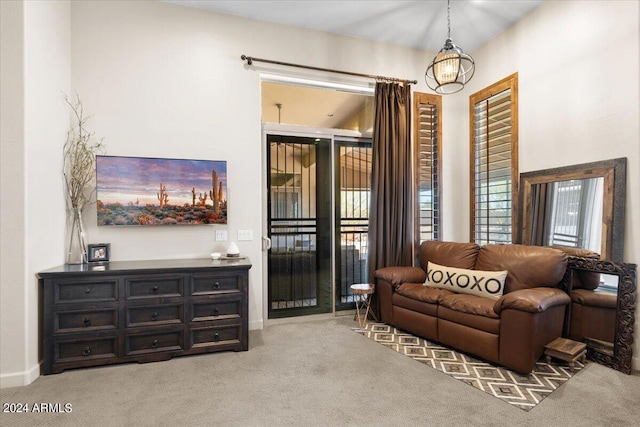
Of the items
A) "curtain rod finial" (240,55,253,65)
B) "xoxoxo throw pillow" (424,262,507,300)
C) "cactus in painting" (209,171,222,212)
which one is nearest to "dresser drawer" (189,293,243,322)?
"cactus in painting" (209,171,222,212)

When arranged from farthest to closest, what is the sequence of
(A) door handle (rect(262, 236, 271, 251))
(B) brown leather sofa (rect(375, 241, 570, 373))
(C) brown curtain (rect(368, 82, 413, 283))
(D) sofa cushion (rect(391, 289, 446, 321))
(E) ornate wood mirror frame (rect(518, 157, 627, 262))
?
(C) brown curtain (rect(368, 82, 413, 283)) < (A) door handle (rect(262, 236, 271, 251)) < (D) sofa cushion (rect(391, 289, 446, 321)) < (E) ornate wood mirror frame (rect(518, 157, 627, 262)) < (B) brown leather sofa (rect(375, 241, 570, 373))

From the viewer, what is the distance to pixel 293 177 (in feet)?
13.7

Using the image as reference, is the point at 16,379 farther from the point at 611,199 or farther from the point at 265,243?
the point at 611,199

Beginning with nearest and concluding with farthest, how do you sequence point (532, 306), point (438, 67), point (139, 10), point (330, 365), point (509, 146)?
point (532, 306)
point (330, 365)
point (438, 67)
point (139, 10)
point (509, 146)

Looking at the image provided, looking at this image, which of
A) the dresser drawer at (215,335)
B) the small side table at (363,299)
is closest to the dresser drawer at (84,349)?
the dresser drawer at (215,335)

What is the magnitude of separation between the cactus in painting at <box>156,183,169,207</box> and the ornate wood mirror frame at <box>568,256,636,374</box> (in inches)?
167

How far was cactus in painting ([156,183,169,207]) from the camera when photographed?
3492mm

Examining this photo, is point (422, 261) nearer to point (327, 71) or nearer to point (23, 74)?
point (327, 71)

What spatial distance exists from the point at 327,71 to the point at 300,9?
2.50ft

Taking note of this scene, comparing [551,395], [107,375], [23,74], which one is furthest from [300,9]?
[551,395]

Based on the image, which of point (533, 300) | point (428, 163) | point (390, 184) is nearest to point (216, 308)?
point (390, 184)

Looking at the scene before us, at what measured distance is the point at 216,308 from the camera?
3.11m

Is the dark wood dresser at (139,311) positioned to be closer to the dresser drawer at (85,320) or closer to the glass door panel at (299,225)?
the dresser drawer at (85,320)

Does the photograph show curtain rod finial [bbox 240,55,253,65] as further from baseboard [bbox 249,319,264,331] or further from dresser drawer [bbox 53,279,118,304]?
baseboard [bbox 249,319,264,331]
